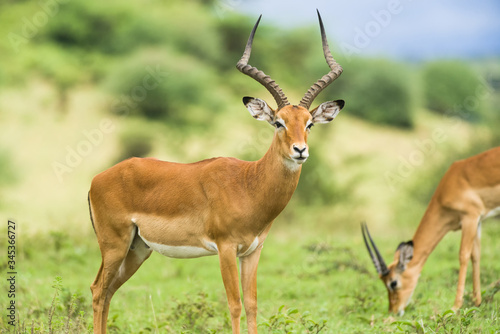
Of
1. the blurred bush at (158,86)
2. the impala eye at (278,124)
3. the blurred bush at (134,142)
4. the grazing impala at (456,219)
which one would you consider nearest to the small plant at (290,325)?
the impala eye at (278,124)

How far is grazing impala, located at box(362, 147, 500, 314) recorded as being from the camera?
816 centimetres

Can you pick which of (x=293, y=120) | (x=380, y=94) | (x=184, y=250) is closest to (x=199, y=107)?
(x=380, y=94)

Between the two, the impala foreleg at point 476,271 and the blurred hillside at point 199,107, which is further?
the blurred hillside at point 199,107

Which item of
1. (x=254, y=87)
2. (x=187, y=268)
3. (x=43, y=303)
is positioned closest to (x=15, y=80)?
(x=254, y=87)

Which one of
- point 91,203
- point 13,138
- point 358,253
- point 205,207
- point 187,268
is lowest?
point 13,138

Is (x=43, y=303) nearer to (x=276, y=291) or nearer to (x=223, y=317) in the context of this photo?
(x=223, y=317)

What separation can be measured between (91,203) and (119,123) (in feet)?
66.0

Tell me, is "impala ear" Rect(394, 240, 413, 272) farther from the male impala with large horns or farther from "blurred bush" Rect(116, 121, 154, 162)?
"blurred bush" Rect(116, 121, 154, 162)

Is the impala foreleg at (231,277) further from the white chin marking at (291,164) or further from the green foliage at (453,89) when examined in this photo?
the green foliage at (453,89)

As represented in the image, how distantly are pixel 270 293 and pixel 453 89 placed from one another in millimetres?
24510

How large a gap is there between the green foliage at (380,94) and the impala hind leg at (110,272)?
22302mm

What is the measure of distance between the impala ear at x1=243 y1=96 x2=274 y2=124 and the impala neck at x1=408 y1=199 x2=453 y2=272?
12.4ft

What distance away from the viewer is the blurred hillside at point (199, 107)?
58.8ft

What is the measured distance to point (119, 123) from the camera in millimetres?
25938
